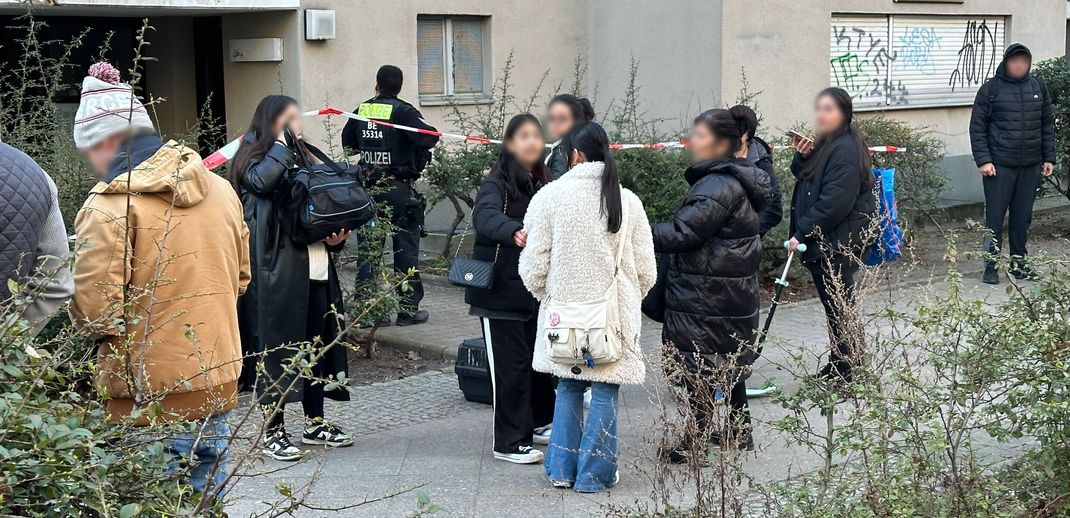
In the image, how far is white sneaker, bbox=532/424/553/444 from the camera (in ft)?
20.9

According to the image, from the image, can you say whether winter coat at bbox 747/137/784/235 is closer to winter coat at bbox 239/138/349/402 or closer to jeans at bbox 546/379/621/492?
jeans at bbox 546/379/621/492

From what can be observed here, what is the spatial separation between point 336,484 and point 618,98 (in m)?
8.79

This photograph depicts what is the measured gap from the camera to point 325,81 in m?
11.5

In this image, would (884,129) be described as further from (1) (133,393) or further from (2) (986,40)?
(1) (133,393)

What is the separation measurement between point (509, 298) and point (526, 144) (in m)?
0.78

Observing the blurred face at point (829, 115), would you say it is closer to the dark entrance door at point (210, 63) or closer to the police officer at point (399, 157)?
the police officer at point (399, 157)

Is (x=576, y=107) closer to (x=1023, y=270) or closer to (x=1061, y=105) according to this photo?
(x=1023, y=270)

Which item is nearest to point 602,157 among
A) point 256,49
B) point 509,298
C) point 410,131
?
point 509,298

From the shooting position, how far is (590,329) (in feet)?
17.3

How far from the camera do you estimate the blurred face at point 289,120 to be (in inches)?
228

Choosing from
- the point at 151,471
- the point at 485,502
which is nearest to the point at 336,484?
the point at 485,502

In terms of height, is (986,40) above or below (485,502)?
above

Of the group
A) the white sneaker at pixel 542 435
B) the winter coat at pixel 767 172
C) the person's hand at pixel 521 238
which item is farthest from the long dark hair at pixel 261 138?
the winter coat at pixel 767 172

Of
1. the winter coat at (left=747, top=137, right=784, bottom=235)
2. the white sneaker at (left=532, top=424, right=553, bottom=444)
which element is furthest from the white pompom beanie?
the winter coat at (left=747, top=137, right=784, bottom=235)
